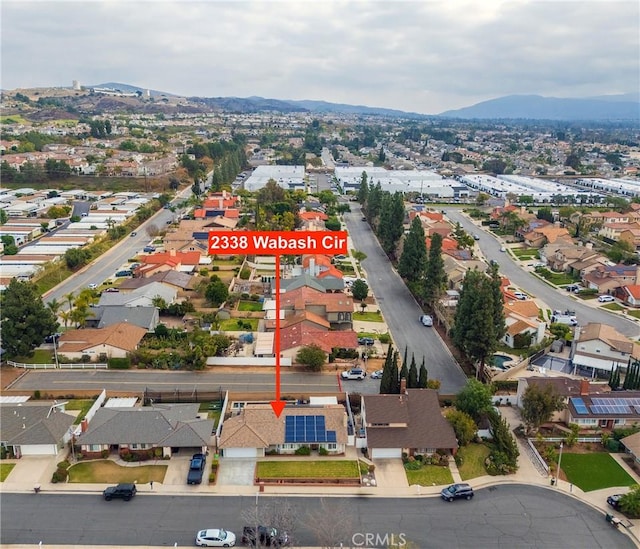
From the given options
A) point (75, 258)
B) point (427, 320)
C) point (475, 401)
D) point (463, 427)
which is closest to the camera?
point (463, 427)

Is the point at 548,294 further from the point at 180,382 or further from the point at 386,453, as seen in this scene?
the point at 180,382

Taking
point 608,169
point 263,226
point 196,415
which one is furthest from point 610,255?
point 608,169

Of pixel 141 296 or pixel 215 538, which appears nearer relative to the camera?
pixel 215 538

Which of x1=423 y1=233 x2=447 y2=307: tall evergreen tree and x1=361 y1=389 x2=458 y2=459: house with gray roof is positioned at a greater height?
x1=423 y1=233 x2=447 y2=307: tall evergreen tree

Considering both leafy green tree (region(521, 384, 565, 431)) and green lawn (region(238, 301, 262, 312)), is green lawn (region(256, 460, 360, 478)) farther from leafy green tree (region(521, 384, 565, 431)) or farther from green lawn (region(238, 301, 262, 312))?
green lawn (region(238, 301, 262, 312))

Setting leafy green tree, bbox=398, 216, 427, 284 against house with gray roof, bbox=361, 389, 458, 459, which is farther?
leafy green tree, bbox=398, 216, 427, 284

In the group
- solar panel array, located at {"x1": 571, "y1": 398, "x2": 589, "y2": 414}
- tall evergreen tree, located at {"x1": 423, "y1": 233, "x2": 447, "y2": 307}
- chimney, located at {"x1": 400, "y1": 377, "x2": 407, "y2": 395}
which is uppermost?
tall evergreen tree, located at {"x1": 423, "y1": 233, "x2": 447, "y2": 307}

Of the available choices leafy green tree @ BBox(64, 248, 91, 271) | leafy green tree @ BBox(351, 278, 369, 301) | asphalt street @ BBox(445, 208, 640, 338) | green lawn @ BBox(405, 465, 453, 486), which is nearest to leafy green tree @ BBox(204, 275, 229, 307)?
leafy green tree @ BBox(351, 278, 369, 301)

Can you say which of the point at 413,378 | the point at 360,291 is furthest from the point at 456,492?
the point at 360,291
